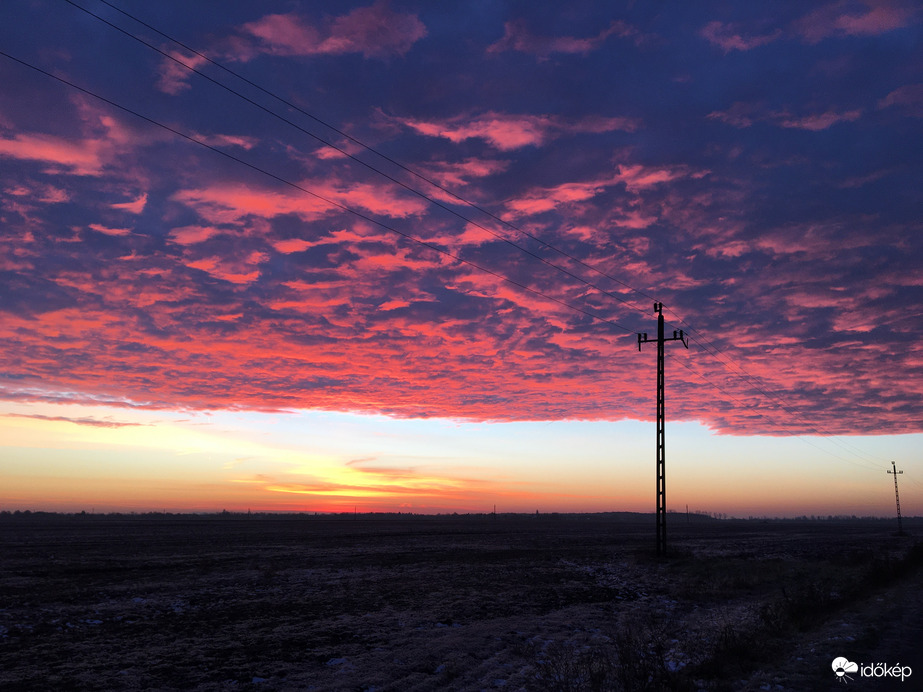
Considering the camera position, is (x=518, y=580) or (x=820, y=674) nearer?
(x=820, y=674)

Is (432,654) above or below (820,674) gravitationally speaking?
below

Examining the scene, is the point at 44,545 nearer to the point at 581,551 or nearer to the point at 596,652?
the point at 581,551

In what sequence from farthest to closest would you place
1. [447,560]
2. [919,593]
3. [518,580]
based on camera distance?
[447,560] → [518,580] → [919,593]

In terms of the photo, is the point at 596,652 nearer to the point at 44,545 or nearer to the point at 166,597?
the point at 166,597

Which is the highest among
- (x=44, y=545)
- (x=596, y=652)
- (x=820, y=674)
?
(x=820, y=674)

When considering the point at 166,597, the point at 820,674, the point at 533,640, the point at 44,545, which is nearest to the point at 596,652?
the point at 533,640

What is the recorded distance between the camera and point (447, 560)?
41.2 meters

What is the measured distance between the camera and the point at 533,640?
1723 cm

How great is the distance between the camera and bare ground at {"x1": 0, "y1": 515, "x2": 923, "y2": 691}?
1281cm

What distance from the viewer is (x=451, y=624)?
1969cm

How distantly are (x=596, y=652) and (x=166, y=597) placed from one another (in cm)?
1871

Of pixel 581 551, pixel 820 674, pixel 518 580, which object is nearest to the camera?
pixel 820 674

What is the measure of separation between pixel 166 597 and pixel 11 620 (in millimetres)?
5715

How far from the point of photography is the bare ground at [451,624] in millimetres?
12812
